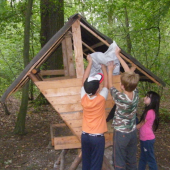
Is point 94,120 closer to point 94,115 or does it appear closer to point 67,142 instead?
point 94,115

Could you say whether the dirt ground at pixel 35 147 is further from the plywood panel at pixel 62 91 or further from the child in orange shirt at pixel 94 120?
the plywood panel at pixel 62 91

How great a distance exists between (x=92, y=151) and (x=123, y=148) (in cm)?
44

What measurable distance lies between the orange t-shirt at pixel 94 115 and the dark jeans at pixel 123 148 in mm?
252

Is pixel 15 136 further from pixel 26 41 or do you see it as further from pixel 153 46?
pixel 153 46

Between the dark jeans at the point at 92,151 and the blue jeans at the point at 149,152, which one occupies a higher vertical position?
the dark jeans at the point at 92,151

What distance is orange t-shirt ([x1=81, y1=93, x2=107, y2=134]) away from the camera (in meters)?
2.91

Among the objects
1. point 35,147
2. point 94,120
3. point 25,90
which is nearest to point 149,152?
point 94,120

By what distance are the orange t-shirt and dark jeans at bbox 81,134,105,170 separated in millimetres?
106

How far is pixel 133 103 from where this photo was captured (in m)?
2.94

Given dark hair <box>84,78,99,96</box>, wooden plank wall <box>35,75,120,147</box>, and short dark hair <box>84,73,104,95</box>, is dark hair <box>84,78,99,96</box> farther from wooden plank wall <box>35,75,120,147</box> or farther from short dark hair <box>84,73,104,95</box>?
wooden plank wall <box>35,75,120,147</box>

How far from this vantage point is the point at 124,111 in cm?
293

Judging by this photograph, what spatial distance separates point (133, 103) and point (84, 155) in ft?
3.38

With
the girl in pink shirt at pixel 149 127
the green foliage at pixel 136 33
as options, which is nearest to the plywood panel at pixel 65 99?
the girl in pink shirt at pixel 149 127

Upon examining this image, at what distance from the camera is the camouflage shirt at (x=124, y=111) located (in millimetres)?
2900
